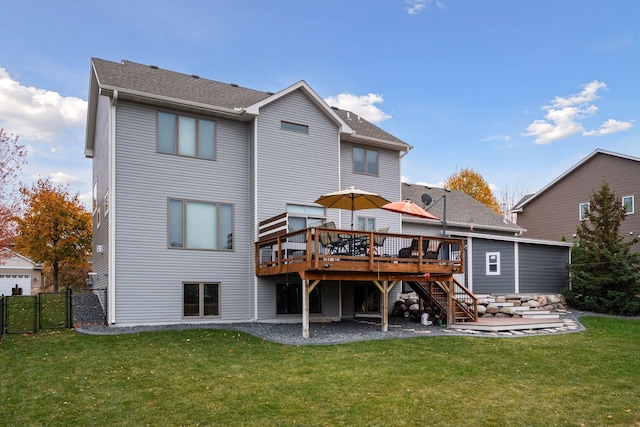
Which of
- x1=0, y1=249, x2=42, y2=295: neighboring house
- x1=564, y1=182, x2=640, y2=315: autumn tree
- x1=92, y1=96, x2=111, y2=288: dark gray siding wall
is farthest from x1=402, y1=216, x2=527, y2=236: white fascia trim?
x1=0, y1=249, x2=42, y2=295: neighboring house

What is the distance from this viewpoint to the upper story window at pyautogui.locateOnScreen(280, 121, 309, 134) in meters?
14.9

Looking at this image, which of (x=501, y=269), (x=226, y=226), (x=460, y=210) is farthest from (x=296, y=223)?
(x=460, y=210)

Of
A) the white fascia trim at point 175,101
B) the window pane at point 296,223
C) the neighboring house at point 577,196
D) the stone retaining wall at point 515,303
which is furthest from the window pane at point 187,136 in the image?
the neighboring house at point 577,196

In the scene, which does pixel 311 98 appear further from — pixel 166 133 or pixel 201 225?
pixel 201 225

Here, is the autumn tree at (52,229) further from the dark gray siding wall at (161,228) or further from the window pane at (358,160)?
the window pane at (358,160)

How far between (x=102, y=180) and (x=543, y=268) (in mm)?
16164

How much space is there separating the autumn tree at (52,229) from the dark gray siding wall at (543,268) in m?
21.5

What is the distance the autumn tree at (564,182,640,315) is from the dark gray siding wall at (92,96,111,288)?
630 inches

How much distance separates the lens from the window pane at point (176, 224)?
1334cm

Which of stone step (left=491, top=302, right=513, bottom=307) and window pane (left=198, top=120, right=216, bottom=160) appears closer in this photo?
window pane (left=198, top=120, right=216, bottom=160)

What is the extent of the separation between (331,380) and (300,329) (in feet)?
17.5

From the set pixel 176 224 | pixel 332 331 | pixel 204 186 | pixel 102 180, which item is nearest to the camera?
pixel 332 331

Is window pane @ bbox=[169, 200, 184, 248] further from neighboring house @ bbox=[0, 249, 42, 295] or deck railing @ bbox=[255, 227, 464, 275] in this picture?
neighboring house @ bbox=[0, 249, 42, 295]

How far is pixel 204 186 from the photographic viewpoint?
13891 mm
